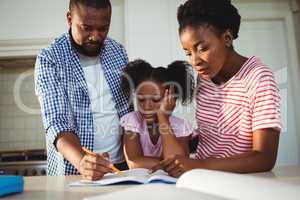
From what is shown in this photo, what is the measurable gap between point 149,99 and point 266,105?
48 centimetres

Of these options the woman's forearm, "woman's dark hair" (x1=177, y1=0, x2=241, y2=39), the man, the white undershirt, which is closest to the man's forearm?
the man

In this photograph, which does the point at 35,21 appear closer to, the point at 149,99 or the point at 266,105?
the point at 149,99

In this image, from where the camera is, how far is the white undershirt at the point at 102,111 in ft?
3.60

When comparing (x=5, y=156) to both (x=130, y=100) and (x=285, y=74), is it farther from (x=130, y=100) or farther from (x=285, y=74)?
(x=285, y=74)

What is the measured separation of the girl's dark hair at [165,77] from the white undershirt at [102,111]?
98 millimetres

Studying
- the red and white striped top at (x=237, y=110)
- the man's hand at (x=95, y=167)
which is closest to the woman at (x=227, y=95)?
the red and white striped top at (x=237, y=110)

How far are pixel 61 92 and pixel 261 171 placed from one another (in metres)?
0.59

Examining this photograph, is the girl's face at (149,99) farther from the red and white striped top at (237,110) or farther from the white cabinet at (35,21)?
the white cabinet at (35,21)

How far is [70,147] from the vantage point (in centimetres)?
87

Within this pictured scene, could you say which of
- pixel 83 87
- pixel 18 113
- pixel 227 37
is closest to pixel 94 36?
pixel 83 87

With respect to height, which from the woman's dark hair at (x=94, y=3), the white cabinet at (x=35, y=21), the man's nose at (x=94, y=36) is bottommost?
the man's nose at (x=94, y=36)

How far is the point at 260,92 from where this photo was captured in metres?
0.85

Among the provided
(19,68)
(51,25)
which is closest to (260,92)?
(51,25)

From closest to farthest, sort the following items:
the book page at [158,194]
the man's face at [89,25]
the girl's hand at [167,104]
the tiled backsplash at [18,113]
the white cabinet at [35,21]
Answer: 1. the book page at [158,194]
2. the man's face at [89,25]
3. the girl's hand at [167,104]
4. the white cabinet at [35,21]
5. the tiled backsplash at [18,113]
